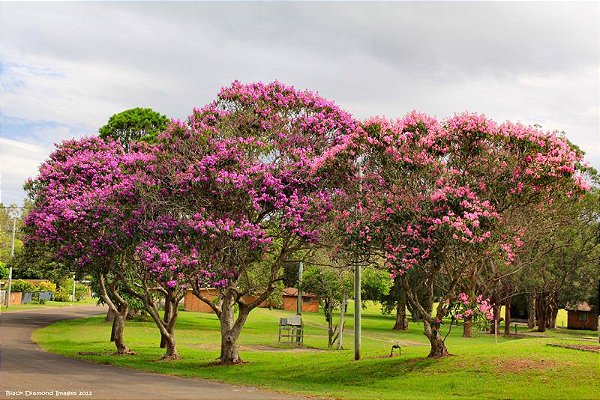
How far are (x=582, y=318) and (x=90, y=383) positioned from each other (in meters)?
82.5

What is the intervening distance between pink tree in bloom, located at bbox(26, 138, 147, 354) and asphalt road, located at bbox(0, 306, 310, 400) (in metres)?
5.42

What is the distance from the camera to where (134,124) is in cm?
5119

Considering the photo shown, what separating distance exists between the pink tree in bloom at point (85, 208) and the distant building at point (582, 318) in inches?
→ 2890

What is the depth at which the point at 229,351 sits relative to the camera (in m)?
30.5

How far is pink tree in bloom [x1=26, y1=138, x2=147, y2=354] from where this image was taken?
29750 mm

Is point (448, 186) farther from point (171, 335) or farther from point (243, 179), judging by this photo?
point (171, 335)

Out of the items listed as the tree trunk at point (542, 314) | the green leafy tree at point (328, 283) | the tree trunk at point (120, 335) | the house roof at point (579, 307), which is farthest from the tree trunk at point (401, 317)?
the tree trunk at point (120, 335)

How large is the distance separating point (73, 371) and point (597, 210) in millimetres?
43793

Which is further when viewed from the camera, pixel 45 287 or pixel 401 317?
pixel 45 287

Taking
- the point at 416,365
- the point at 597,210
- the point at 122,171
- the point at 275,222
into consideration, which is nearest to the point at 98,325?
the point at 122,171

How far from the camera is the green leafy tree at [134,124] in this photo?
2007 inches

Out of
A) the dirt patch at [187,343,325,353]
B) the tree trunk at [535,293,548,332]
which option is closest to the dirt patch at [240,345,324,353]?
the dirt patch at [187,343,325,353]

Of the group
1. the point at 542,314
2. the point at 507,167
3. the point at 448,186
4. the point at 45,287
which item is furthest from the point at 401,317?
the point at 45,287

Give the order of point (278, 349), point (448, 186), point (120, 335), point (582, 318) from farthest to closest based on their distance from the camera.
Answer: point (582, 318) → point (278, 349) → point (120, 335) → point (448, 186)
